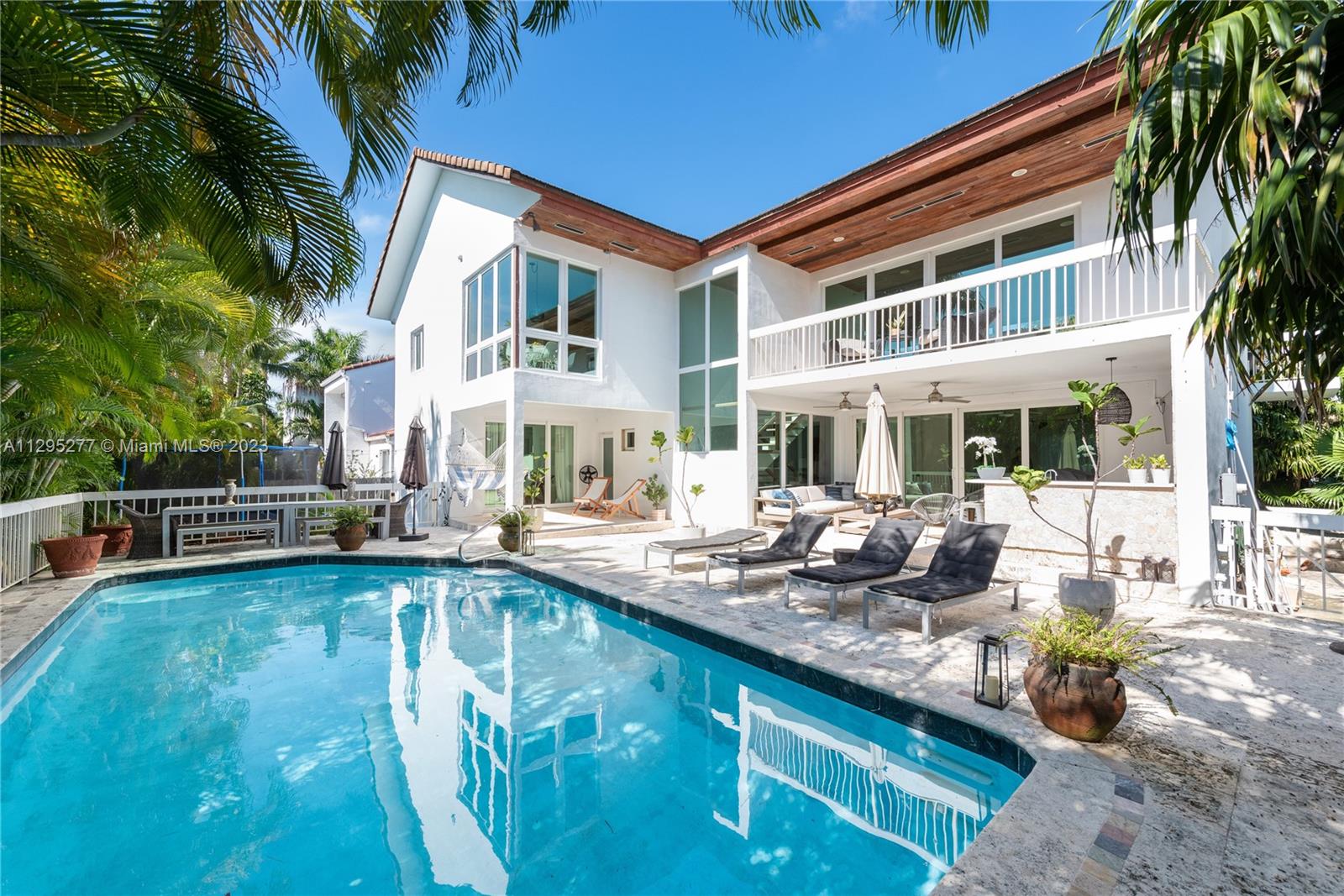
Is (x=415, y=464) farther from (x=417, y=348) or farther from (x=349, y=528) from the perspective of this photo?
(x=417, y=348)

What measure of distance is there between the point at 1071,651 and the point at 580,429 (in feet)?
48.1

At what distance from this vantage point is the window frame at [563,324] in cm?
1145

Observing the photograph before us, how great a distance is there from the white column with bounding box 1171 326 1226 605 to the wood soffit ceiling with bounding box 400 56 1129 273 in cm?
301

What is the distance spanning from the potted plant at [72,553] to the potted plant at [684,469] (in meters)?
8.98

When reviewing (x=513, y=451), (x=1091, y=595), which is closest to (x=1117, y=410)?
(x=1091, y=595)

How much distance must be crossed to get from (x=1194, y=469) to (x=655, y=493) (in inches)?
389

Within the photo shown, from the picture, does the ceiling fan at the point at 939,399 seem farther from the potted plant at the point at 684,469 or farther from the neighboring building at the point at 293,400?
the neighboring building at the point at 293,400

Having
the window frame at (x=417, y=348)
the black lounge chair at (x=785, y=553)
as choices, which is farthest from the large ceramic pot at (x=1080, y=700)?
the window frame at (x=417, y=348)

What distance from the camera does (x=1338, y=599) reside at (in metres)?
6.36

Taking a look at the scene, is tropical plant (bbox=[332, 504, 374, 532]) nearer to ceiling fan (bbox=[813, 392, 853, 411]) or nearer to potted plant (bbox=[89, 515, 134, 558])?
potted plant (bbox=[89, 515, 134, 558])

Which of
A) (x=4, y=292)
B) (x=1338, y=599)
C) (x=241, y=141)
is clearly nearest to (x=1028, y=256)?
(x=1338, y=599)

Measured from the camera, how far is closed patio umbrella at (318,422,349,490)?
11.6 meters

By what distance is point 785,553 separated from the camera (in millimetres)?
7367

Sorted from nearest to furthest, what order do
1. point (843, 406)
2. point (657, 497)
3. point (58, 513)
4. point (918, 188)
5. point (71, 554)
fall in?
point (71, 554) < point (58, 513) < point (918, 188) < point (843, 406) < point (657, 497)
